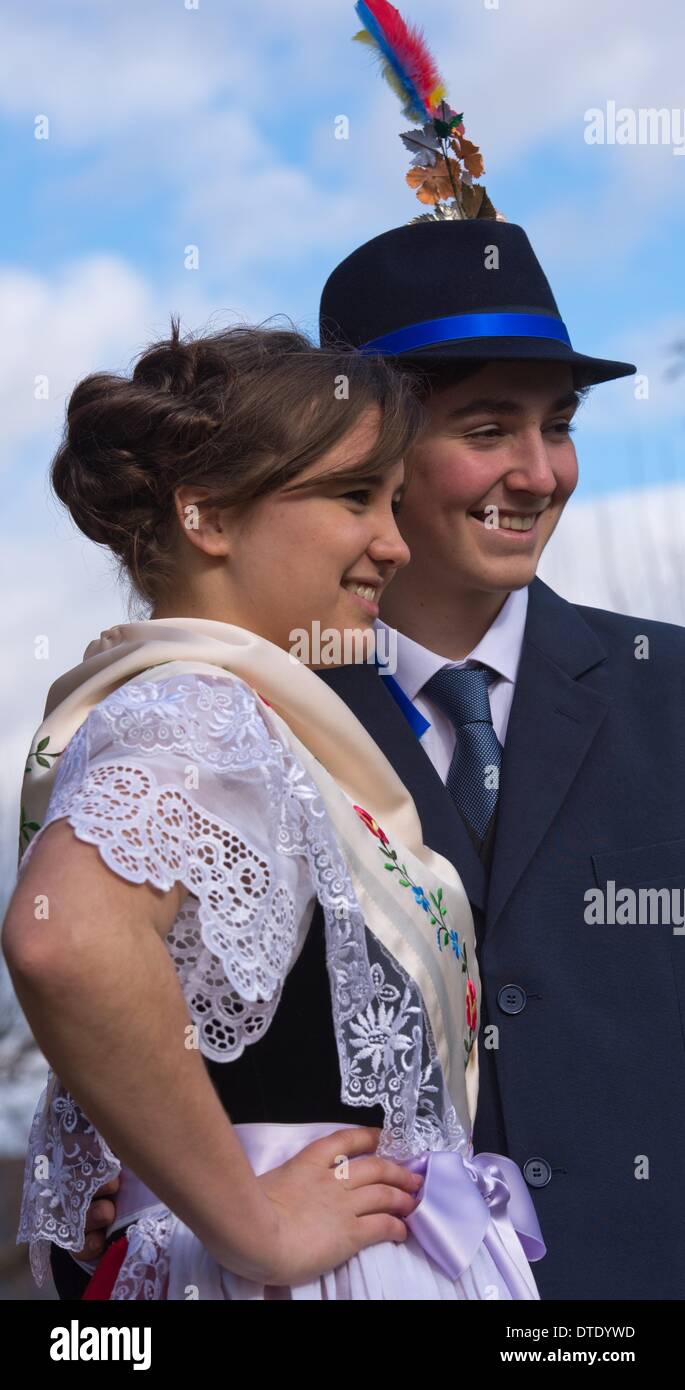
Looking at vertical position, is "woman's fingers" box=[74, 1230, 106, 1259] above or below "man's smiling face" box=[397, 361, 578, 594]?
below

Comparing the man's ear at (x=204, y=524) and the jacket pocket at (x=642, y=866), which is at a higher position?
the man's ear at (x=204, y=524)

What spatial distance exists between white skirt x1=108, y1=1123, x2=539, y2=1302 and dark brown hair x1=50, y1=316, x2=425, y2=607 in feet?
2.36

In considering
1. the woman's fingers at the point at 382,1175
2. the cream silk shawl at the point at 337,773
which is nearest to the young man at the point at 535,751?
the cream silk shawl at the point at 337,773

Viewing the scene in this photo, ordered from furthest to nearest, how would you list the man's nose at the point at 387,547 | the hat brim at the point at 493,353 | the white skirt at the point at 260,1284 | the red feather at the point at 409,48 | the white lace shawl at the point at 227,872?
the red feather at the point at 409,48 → the hat brim at the point at 493,353 → the man's nose at the point at 387,547 → the white skirt at the point at 260,1284 → the white lace shawl at the point at 227,872

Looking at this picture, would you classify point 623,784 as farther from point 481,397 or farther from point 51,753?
point 51,753

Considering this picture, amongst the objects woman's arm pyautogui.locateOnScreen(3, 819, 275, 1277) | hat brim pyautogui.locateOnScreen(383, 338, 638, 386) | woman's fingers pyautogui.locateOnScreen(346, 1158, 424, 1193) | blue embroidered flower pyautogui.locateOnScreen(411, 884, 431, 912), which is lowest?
woman's fingers pyautogui.locateOnScreen(346, 1158, 424, 1193)

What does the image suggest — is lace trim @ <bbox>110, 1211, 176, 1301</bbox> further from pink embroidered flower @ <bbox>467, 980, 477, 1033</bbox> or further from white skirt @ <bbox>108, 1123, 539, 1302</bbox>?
pink embroidered flower @ <bbox>467, 980, 477, 1033</bbox>

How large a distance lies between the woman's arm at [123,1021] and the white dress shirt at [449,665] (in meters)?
1.24

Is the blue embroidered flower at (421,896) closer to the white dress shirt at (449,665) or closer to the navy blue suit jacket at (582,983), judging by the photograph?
the navy blue suit jacket at (582,983)

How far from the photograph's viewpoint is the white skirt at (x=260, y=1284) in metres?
1.72

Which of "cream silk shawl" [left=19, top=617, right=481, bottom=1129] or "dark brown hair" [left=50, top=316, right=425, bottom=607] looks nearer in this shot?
"cream silk shawl" [left=19, top=617, right=481, bottom=1129]

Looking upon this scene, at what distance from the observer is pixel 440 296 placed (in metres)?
2.84

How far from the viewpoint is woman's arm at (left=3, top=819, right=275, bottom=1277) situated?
143 centimetres

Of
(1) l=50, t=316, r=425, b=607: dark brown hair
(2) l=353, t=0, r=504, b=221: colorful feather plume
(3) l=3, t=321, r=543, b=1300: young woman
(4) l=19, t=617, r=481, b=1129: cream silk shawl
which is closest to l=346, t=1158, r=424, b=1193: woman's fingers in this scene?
(3) l=3, t=321, r=543, b=1300: young woman
